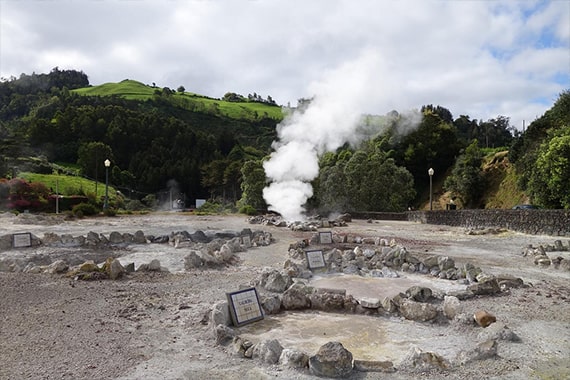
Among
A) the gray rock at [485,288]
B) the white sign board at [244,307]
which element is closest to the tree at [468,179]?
the gray rock at [485,288]

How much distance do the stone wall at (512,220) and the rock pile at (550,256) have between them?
372 centimetres

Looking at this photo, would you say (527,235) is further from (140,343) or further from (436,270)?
(140,343)

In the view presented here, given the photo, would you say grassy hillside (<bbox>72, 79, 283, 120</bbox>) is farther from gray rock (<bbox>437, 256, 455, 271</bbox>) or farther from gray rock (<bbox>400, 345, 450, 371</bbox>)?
gray rock (<bbox>400, 345, 450, 371</bbox>)

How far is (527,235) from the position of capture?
18641 mm

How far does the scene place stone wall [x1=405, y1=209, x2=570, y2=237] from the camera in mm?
17750

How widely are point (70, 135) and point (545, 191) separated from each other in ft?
221

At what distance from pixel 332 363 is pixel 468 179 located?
41944 mm

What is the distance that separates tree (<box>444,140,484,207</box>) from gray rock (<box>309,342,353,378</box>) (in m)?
41.7

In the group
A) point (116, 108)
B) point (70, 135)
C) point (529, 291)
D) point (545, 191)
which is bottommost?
point (529, 291)

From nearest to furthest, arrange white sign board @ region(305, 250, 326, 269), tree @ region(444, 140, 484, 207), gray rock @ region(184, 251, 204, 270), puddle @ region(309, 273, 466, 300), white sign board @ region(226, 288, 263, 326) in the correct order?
white sign board @ region(226, 288, 263, 326) → puddle @ region(309, 273, 466, 300) → white sign board @ region(305, 250, 326, 269) → gray rock @ region(184, 251, 204, 270) → tree @ region(444, 140, 484, 207)

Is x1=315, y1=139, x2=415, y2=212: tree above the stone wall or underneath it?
above

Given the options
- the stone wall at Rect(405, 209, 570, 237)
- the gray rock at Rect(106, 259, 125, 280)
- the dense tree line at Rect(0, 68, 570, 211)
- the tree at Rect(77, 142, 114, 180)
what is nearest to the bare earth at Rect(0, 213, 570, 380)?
the gray rock at Rect(106, 259, 125, 280)

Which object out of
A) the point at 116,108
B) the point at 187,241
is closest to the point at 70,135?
the point at 116,108

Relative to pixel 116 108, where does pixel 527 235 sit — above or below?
below
